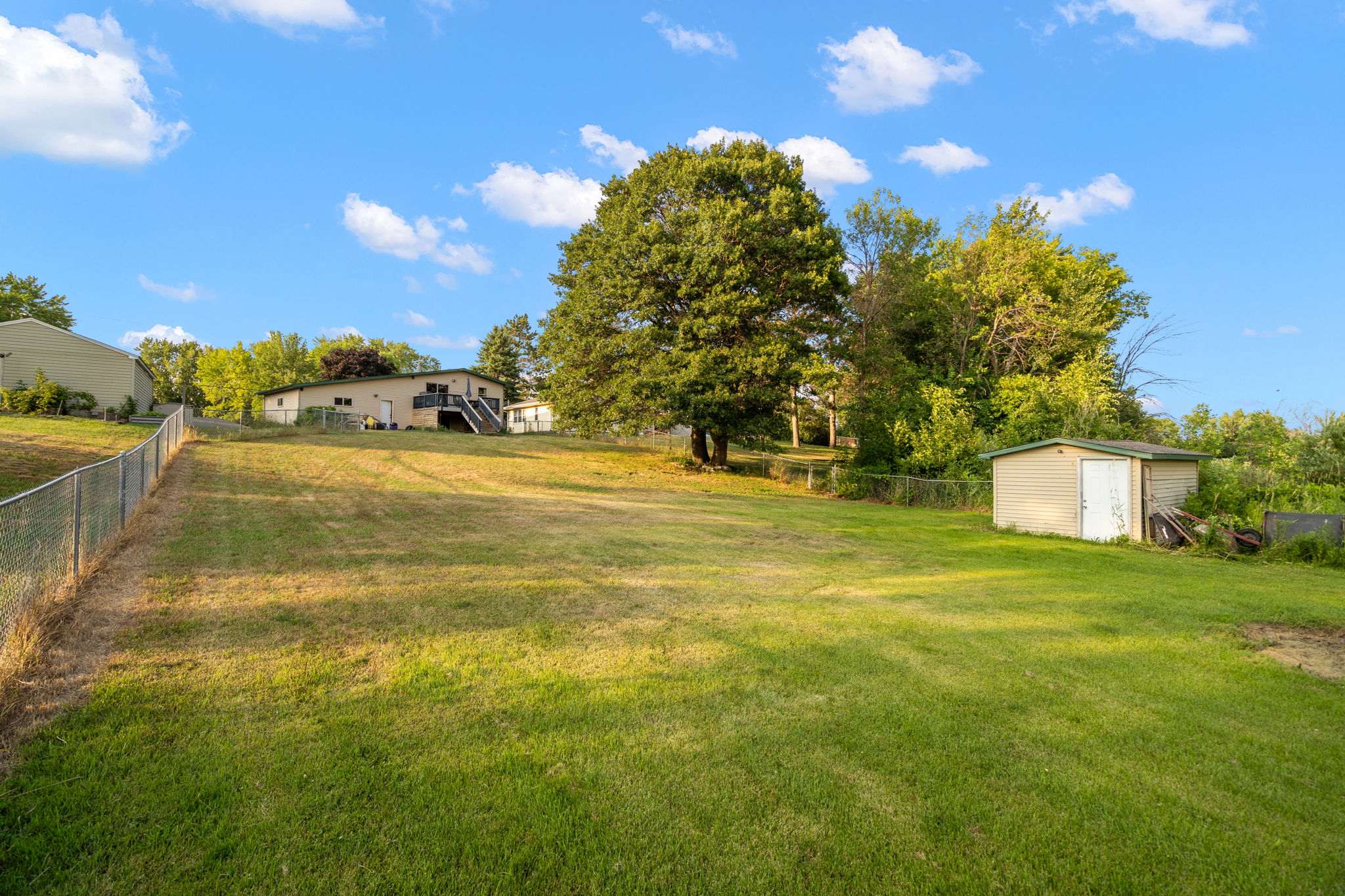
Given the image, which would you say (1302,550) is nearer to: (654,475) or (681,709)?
(681,709)

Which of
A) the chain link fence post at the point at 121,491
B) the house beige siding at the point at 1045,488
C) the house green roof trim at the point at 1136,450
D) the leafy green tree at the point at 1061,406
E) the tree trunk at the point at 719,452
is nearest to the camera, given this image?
the chain link fence post at the point at 121,491

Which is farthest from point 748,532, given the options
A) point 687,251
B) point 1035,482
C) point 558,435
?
point 558,435

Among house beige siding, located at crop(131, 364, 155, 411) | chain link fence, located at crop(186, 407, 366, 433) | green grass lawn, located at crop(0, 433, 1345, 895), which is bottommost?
green grass lawn, located at crop(0, 433, 1345, 895)

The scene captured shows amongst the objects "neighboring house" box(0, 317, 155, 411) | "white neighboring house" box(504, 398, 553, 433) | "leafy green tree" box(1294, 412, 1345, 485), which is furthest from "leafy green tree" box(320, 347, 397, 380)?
"leafy green tree" box(1294, 412, 1345, 485)

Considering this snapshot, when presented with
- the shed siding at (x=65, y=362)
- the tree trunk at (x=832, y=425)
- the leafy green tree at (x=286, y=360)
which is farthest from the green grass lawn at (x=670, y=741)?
the leafy green tree at (x=286, y=360)

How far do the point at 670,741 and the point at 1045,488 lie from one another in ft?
49.5

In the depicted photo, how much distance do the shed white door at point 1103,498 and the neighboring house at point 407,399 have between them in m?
34.1

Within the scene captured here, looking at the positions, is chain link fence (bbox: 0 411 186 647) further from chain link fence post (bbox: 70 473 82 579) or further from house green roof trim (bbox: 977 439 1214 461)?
house green roof trim (bbox: 977 439 1214 461)

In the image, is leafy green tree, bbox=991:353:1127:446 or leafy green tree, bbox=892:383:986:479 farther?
leafy green tree, bbox=892:383:986:479

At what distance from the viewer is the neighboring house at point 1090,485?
1377 cm

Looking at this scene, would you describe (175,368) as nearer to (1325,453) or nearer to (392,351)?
(392,351)

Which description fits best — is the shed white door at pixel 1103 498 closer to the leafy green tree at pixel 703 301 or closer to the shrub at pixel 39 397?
the leafy green tree at pixel 703 301

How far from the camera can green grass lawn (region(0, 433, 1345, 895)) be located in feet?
9.14

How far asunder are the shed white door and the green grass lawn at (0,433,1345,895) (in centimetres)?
561
